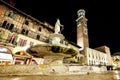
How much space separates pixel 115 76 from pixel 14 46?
14.6 meters

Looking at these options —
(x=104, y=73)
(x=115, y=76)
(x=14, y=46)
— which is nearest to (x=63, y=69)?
(x=104, y=73)

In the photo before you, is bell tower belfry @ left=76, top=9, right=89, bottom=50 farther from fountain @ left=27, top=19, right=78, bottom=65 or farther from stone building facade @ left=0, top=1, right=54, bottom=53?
fountain @ left=27, top=19, right=78, bottom=65

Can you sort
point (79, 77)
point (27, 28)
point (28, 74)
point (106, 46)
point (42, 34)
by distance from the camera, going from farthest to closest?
point (106, 46), point (42, 34), point (27, 28), point (79, 77), point (28, 74)

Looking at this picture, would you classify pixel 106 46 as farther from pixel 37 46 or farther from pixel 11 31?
pixel 37 46

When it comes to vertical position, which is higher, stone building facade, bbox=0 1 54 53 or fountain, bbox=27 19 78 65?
stone building facade, bbox=0 1 54 53

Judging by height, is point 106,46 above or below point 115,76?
above

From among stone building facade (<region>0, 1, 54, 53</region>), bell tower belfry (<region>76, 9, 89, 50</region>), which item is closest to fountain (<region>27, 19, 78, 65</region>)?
stone building facade (<region>0, 1, 54, 53</region>)

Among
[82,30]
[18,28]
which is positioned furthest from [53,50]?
[82,30]

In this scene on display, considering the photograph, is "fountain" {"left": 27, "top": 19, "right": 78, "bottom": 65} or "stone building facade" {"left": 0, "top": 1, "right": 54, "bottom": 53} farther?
"stone building facade" {"left": 0, "top": 1, "right": 54, "bottom": 53}

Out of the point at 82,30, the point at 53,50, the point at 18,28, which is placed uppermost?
the point at 82,30

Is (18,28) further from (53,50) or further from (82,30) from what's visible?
(82,30)

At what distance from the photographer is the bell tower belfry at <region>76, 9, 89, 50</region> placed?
34706mm

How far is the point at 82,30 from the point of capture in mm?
35781

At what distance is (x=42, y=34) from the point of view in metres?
22.0
